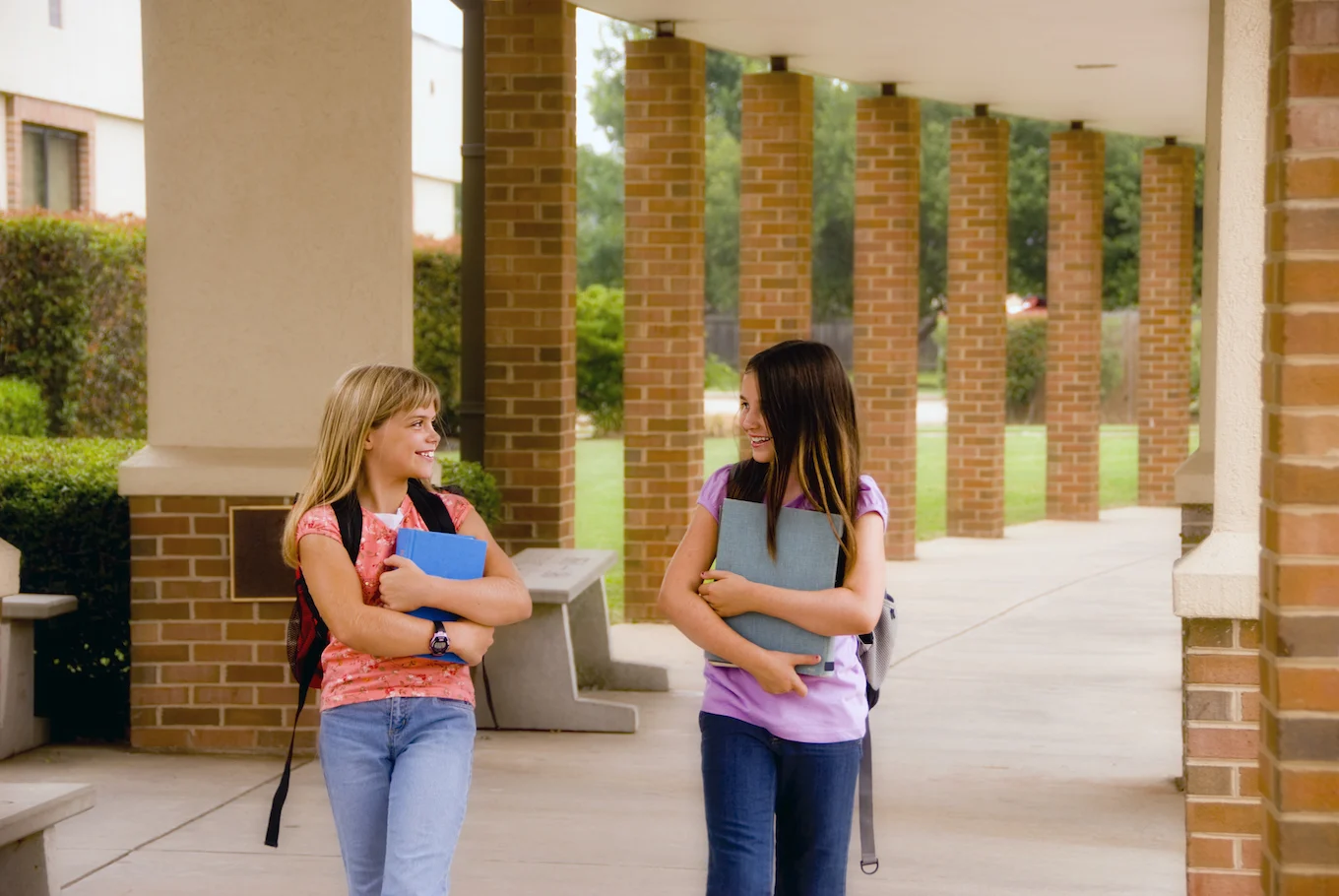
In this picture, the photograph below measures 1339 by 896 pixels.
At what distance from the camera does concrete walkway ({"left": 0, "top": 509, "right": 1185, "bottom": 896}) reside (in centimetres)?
542

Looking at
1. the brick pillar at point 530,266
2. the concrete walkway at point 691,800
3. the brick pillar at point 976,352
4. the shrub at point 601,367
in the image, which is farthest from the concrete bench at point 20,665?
the shrub at point 601,367

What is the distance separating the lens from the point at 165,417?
682cm

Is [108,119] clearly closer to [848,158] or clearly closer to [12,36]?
[12,36]

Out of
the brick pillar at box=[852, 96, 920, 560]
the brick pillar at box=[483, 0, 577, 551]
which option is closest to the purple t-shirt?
the brick pillar at box=[483, 0, 577, 551]

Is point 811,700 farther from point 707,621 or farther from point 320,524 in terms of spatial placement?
point 320,524

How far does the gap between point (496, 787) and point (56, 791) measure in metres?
2.26

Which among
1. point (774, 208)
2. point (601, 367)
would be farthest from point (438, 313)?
point (774, 208)

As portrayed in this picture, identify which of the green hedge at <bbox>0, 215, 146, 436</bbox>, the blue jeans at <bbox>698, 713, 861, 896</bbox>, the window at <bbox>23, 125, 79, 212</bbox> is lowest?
the blue jeans at <bbox>698, 713, 861, 896</bbox>

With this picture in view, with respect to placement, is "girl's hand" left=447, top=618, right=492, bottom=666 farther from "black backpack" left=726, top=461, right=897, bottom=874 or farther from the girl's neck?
"black backpack" left=726, top=461, right=897, bottom=874

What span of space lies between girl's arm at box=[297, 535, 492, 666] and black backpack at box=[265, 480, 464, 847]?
4cm

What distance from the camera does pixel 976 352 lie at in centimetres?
1559

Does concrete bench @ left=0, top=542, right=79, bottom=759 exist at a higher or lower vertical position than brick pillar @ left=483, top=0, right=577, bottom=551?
lower

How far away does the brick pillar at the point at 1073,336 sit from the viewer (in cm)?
1697

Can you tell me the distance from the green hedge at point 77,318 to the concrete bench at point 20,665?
10.2m
